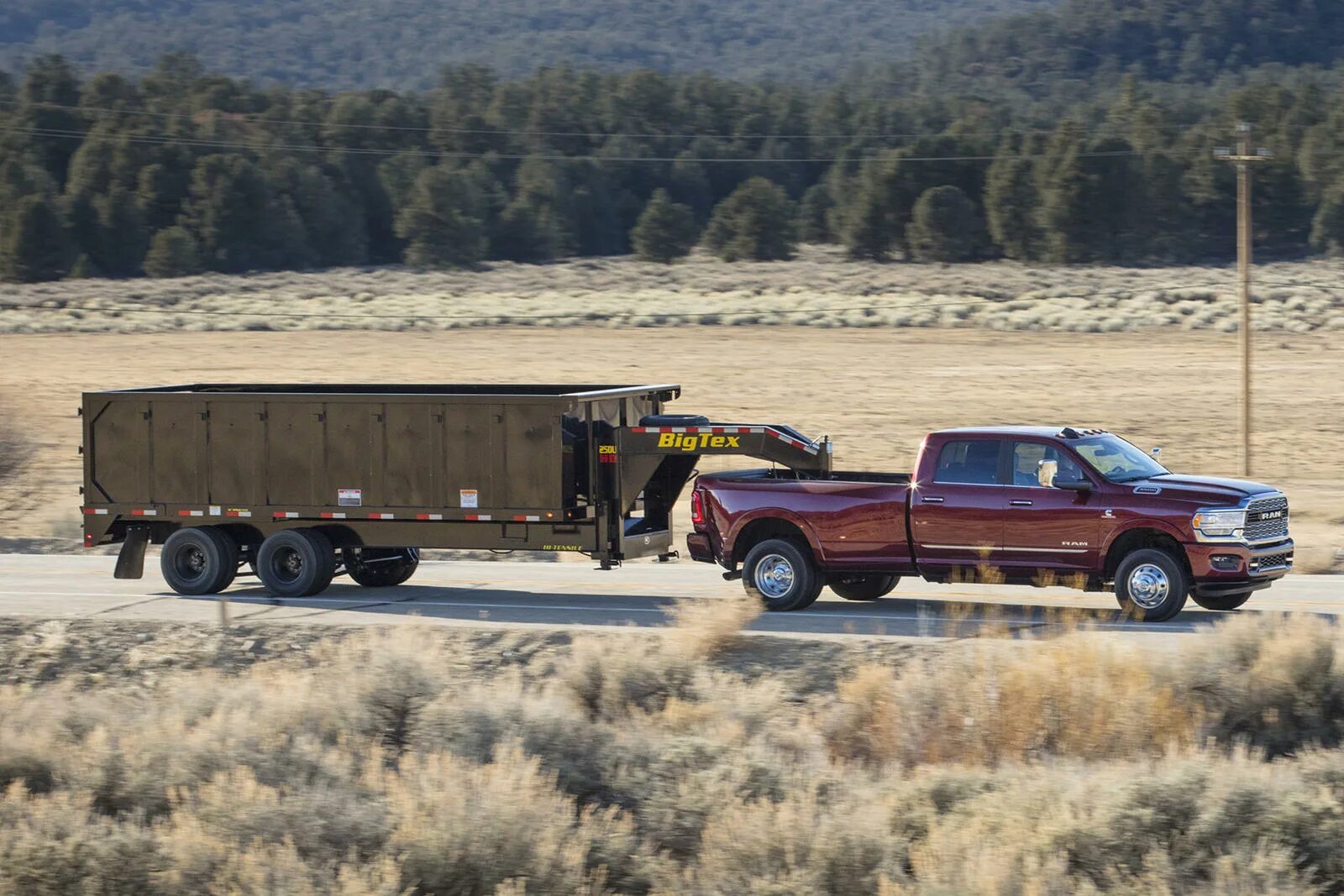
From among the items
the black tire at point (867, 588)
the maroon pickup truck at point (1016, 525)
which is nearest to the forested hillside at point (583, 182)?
the black tire at point (867, 588)

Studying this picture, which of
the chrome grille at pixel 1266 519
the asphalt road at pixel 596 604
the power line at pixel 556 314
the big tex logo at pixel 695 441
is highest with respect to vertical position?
the power line at pixel 556 314

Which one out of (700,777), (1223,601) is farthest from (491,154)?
(700,777)

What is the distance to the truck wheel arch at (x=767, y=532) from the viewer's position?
680 inches

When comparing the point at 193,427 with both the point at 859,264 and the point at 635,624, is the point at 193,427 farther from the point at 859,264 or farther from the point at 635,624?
the point at 859,264

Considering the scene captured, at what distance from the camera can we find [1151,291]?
5916cm

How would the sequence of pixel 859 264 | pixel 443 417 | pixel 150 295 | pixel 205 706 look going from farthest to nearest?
pixel 859 264 < pixel 150 295 < pixel 443 417 < pixel 205 706

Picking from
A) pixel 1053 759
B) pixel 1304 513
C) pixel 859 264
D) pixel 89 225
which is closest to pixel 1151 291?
pixel 859 264

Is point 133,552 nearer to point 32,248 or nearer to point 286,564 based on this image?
point 286,564

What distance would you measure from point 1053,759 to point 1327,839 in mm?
2334

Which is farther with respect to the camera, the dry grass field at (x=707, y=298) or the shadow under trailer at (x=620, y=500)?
the dry grass field at (x=707, y=298)

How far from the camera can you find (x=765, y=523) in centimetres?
1762

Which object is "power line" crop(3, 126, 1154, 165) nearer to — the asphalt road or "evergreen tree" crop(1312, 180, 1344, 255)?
"evergreen tree" crop(1312, 180, 1344, 255)

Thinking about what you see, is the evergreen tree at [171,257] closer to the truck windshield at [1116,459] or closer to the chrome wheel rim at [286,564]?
the chrome wheel rim at [286,564]

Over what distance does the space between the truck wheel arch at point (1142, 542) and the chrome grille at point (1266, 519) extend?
622 mm
